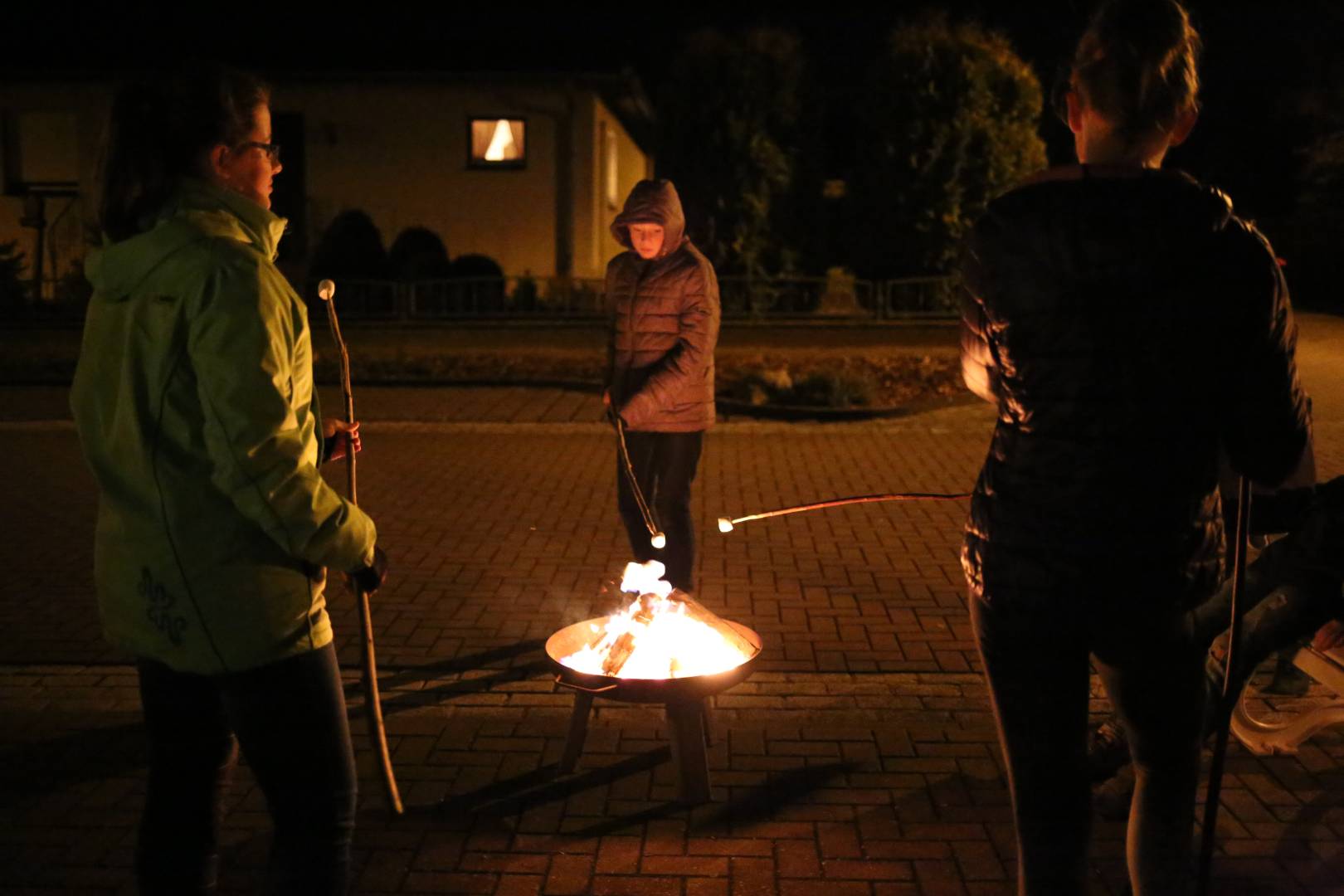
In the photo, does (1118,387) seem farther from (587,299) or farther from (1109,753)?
(587,299)

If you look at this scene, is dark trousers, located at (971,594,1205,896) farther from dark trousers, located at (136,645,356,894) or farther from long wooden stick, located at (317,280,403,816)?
long wooden stick, located at (317,280,403,816)

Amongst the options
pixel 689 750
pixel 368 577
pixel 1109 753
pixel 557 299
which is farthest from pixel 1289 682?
pixel 557 299

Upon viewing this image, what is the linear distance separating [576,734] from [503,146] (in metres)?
21.5

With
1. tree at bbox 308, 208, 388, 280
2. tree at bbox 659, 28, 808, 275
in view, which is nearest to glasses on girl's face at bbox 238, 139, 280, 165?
tree at bbox 308, 208, 388, 280

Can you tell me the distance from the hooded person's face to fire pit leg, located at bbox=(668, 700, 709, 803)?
1913 mm

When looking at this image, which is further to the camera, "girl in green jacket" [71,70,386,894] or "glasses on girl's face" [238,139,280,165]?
"glasses on girl's face" [238,139,280,165]

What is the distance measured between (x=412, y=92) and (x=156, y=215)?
75.0 feet

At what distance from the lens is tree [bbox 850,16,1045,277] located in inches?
861

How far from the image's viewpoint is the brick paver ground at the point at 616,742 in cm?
359

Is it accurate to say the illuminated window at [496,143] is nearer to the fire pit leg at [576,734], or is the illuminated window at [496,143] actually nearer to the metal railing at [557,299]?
the metal railing at [557,299]

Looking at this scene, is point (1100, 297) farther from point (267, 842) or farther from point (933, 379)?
point (933, 379)

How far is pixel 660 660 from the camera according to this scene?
13.5 ft

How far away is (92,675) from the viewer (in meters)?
5.13

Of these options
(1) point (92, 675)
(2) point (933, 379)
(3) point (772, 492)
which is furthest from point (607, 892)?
(2) point (933, 379)
